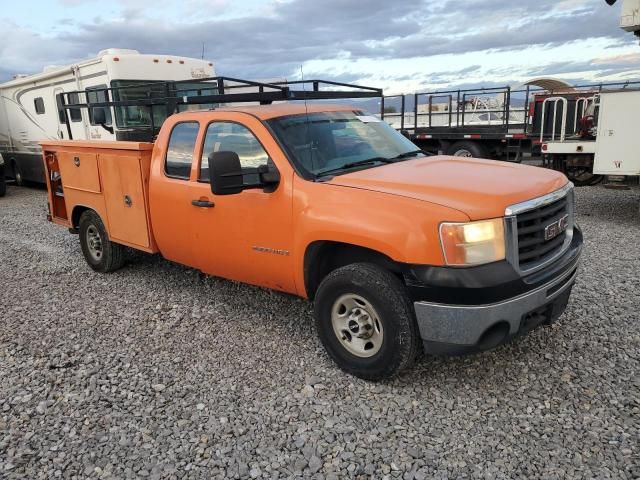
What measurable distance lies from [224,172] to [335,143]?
101 cm

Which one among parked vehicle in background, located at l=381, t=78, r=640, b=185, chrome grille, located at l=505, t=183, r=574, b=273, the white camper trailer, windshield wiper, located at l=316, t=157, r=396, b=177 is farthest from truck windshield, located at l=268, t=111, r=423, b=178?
parked vehicle in background, located at l=381, t=78, r=640, b=185

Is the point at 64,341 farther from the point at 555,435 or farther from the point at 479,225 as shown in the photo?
the point at 555,435

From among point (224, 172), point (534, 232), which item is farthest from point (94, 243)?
point (534, 232)

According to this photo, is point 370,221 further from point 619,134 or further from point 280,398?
point 619,134

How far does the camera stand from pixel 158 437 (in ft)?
10.4

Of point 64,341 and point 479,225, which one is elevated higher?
point 479,225

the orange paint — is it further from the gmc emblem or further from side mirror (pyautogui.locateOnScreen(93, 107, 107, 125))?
side mirror (pyautogui.locateOnScreen(93, 107, 107, 125))

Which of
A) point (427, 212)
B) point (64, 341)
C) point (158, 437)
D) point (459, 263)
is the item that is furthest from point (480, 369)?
point (64, 341)

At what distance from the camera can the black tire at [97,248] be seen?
6062 mm

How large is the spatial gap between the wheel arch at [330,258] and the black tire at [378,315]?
10 cm

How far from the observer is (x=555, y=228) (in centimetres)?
357

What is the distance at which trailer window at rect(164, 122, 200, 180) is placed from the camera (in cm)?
466

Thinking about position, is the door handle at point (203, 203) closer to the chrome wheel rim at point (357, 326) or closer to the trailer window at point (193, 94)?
the chrome wheel rim at point (357, 326)

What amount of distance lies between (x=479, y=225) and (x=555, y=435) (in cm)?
126
